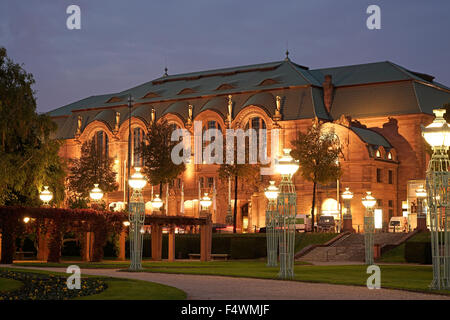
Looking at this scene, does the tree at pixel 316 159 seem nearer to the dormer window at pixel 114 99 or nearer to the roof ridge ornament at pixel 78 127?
the dormer window at pixel 114 99

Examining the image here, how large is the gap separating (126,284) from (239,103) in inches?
2471

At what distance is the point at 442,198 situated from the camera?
82.3ft

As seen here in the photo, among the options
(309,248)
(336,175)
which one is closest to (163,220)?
(309,248)

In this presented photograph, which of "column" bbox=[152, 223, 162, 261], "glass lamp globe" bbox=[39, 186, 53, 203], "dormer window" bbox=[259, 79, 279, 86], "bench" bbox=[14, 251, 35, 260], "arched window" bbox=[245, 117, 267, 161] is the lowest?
"bench" bbox=[14, 251, 35, 260]

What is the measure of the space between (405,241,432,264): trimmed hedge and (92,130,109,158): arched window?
173 feet

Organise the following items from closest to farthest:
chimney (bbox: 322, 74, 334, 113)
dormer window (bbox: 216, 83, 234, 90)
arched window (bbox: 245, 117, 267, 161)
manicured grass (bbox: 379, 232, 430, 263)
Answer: manicured grass (bbox: 379, 232, 430, 263), arched window (bbox: 245, 117, 267, 161), chimney (bbox: 322, 74, 334, 113), dormer window (bbox: 216, 83, 234, 90)

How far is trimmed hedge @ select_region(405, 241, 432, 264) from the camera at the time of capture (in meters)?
49.9

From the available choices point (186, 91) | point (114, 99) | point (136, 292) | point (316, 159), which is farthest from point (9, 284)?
point (114, 99)

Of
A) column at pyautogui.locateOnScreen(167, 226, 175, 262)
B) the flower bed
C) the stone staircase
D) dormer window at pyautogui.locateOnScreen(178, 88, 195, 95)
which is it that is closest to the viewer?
the flower bed

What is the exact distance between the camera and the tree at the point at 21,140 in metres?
45.4

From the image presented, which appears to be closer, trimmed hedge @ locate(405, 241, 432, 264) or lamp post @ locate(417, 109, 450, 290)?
lamp post @ locate(417, 109, 450, 290)

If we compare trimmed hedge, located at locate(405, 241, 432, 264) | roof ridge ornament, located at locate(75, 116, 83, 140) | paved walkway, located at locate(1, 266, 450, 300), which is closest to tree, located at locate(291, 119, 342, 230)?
trimmed hedge, located at locate(405, 241, 432, 264)

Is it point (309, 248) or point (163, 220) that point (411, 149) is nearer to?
point (309, 248)

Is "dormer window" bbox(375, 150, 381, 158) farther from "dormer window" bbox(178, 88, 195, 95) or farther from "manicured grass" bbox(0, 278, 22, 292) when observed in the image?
"manicured grass" bbox(0, 278, 22, 292)
